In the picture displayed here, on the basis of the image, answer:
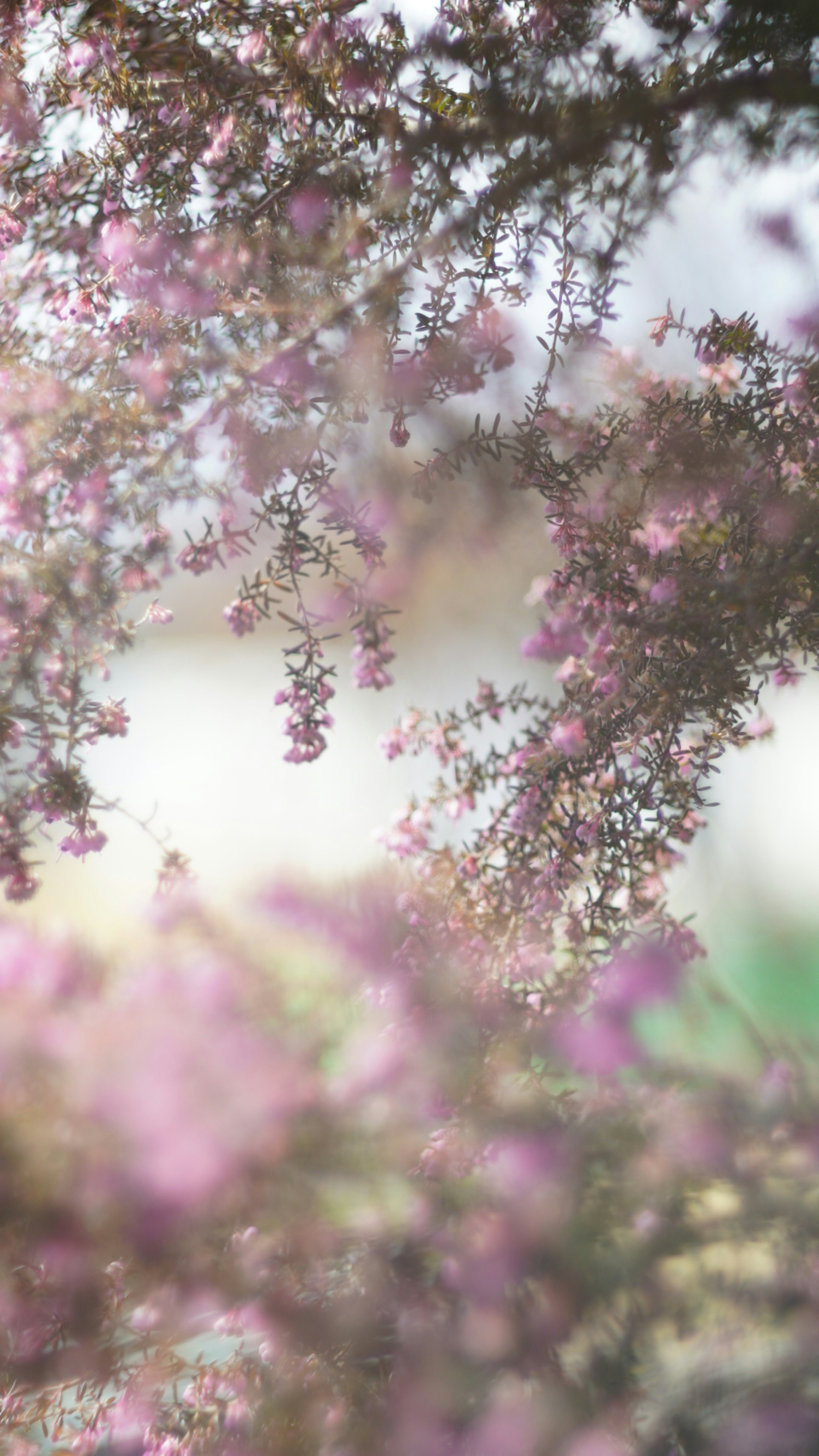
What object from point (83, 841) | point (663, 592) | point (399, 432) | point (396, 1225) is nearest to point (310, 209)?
point (399, 432)

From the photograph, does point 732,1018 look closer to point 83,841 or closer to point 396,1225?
point 396,1225

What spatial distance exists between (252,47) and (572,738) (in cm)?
82

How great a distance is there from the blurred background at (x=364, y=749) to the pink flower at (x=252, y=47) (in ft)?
1.58

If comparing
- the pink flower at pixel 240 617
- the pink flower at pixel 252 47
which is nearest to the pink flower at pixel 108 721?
the pink flower at pixel 240 617

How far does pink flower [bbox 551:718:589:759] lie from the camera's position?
3.22 feet

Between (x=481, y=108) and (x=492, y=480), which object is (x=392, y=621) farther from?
(x=481, y=108)

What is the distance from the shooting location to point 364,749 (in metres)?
1.72

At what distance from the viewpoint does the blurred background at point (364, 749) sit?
1.40 meters

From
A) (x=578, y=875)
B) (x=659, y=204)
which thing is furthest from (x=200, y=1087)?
(x=659, y=204)

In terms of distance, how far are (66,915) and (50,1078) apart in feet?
1.22

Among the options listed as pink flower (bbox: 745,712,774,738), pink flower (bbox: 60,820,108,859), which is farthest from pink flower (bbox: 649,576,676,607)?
pink flower (bbox: 60,820,108,859)

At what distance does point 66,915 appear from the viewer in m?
1.52

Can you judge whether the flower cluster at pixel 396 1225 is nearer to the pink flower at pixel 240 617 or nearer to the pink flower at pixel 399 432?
the pink flower at pixel 240 617

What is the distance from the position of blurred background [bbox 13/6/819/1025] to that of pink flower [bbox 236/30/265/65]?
19.0 inches
